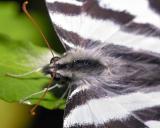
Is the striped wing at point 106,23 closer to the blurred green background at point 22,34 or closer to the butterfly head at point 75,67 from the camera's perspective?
the butterfly head at point 75,67

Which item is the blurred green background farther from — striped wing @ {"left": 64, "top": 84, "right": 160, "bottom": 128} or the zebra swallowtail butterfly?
striped wing @ {"left": 64, "top": 84, "right": 160, "bottom": 128}

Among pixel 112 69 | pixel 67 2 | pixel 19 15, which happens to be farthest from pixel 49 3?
pixel 19 15

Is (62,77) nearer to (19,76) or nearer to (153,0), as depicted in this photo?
(19,76)

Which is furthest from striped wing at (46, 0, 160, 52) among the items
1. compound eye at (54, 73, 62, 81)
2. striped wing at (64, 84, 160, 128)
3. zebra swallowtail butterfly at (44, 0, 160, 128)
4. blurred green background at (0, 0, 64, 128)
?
blurred green background at (0, 0, 64, 128)

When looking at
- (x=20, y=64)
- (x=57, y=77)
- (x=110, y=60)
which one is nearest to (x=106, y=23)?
(x=110, y=60)

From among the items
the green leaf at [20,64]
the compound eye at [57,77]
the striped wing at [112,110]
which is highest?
the green leaf at [20,64]

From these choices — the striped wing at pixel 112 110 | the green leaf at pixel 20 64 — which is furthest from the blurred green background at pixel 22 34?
the striped wing at pixel 112 110

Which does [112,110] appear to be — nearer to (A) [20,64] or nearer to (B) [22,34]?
(A) [20,64]
